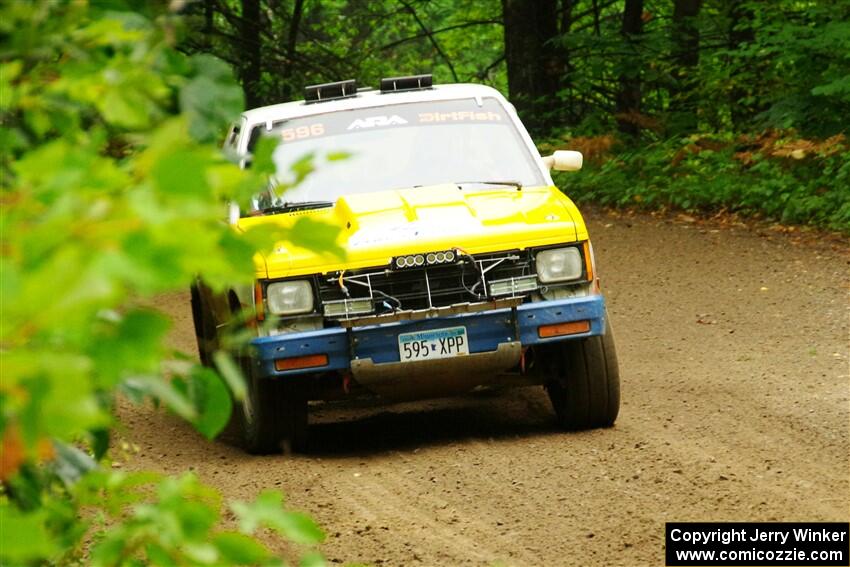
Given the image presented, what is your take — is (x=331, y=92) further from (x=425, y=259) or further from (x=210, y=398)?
(x=210, y=398)

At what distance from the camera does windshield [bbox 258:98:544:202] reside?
7.96 meters

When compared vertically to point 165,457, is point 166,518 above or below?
above

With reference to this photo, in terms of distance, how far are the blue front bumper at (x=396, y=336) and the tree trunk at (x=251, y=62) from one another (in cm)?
1576

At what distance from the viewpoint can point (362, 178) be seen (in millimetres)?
7973

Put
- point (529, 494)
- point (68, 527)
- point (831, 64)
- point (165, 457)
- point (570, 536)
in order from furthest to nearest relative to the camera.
Answer: point (831, 64)
point (165, 457)
point (529, 494)
point (570, 536)
point (68, 527)

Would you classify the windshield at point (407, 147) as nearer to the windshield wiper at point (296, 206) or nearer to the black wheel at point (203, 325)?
the windshield wiper at point (296, 206)

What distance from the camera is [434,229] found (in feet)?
22.9

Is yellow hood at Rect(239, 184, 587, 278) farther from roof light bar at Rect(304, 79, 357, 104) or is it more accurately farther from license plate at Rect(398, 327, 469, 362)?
roof light bar at Rect(304, 79, 357, 104)

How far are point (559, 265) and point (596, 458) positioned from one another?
999 millimetres

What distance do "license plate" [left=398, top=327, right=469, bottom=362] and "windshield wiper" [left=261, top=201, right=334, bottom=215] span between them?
44.9 inches

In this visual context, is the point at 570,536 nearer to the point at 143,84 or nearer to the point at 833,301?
the point at 143,84

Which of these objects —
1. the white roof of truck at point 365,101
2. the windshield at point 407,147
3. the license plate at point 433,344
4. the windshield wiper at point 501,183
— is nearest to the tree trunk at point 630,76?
the white roof of truck at point 365,101

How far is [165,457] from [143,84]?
19.4 ft

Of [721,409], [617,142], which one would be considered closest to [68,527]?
[721,409]
